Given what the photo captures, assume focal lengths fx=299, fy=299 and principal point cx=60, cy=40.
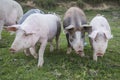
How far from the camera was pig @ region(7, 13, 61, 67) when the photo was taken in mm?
6824

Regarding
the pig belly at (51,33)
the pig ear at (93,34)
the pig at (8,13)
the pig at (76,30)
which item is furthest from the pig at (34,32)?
the pig at (8,13)

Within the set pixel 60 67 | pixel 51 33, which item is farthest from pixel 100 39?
pixel 51 33

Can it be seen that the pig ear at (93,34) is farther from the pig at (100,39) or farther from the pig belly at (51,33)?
the pig belly at (51,33)

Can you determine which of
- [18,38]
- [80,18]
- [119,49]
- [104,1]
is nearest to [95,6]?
[104,1]

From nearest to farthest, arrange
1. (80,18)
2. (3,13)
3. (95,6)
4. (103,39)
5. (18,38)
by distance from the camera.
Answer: (18,38)
(103,39)
(80,18)
(3,13)
(95,6)

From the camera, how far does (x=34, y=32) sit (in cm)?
704

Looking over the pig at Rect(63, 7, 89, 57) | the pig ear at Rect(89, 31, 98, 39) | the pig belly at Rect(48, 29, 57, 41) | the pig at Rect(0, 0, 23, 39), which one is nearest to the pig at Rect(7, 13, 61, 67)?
the pig belly at Rect(48, 29, 57, 41)

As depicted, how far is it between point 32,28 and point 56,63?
3.93 ft

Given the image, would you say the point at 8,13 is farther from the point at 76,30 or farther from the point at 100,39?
the point at 100,39

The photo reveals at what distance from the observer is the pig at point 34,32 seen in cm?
682

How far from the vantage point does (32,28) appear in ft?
23.3

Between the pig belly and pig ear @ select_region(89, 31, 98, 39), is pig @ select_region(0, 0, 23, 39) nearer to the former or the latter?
the pig belly

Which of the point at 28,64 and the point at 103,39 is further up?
the point at 103,39

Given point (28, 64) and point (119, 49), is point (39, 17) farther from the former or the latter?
point (119, 49)
